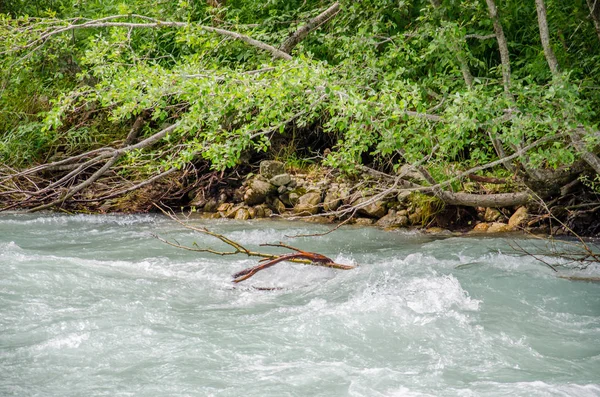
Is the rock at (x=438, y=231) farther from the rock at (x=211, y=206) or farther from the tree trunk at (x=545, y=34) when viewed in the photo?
the rock at (x=211, y=206)

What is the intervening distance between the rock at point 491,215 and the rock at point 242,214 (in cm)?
350

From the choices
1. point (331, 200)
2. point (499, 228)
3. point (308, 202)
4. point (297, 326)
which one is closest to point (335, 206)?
point (331, 200)

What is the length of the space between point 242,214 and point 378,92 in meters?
3.79

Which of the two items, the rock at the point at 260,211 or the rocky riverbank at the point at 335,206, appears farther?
the rock at the point at 260,211

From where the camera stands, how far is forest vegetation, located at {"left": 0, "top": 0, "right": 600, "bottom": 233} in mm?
5863

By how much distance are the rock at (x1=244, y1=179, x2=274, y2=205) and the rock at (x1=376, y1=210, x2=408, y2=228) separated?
1970 millimetres

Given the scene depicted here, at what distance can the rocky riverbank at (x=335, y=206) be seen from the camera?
8.59 metres

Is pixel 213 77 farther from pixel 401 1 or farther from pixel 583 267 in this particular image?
pixel 583 267

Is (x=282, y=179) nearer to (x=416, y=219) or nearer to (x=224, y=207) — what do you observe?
(x=224, y=207)

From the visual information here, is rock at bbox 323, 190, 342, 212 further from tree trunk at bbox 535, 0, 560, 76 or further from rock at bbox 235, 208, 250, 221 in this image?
tree trunk at bbox 535, 0, 560, 76

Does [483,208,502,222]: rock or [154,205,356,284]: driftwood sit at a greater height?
[154,205,356,284]: driftwood

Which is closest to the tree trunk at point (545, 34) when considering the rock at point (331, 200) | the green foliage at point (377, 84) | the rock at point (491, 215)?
the green foliage at point (377, 84)

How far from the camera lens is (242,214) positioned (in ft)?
33.1

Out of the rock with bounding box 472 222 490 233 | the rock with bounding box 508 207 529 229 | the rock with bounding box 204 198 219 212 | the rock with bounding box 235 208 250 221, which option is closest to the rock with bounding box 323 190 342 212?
the rock with bounding box 235 208 250 221
